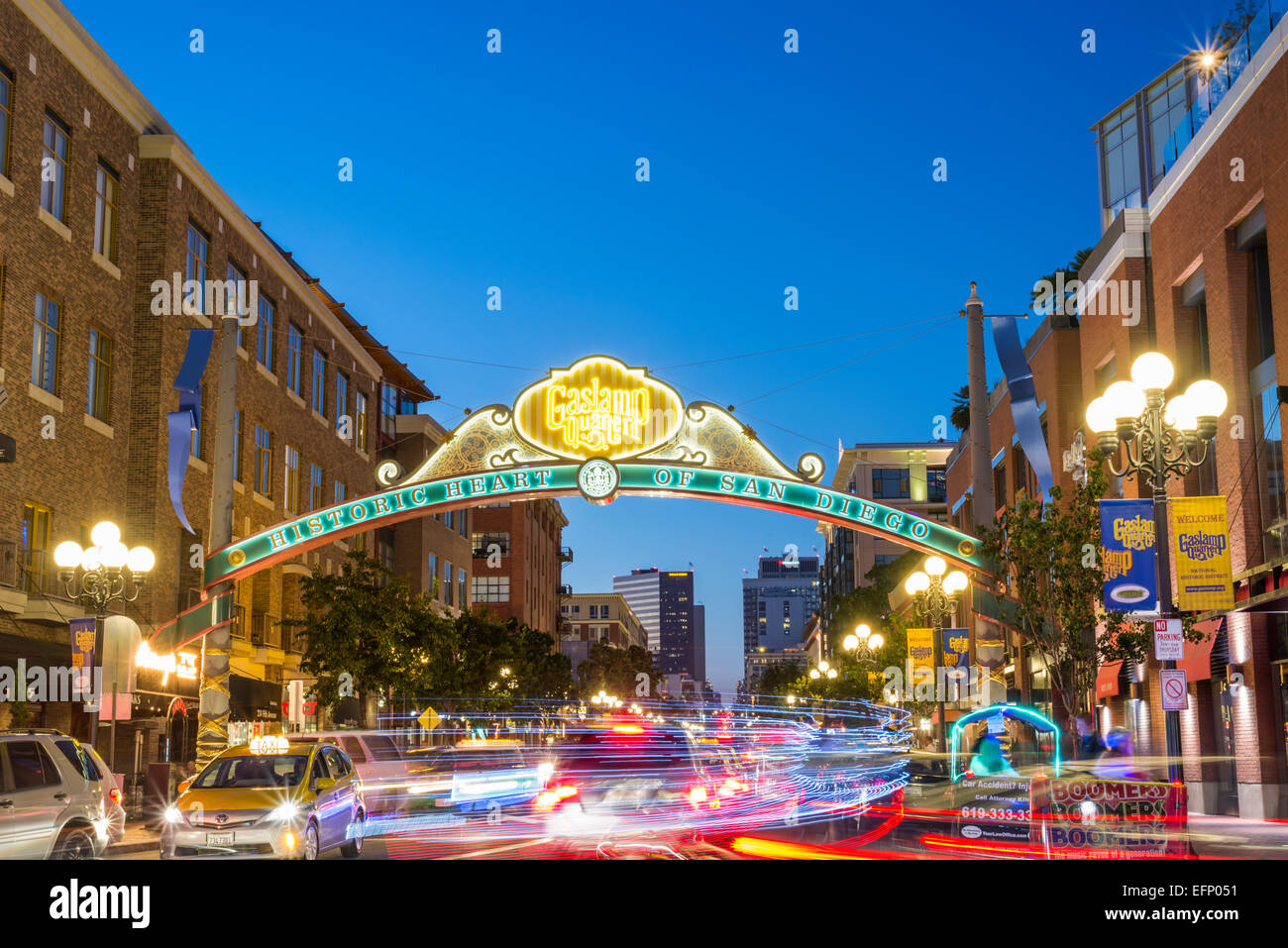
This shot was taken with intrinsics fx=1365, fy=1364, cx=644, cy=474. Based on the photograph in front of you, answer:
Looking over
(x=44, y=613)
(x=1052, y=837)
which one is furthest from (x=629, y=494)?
(x=1052, y=837)

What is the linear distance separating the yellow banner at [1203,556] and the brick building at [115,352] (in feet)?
71.0

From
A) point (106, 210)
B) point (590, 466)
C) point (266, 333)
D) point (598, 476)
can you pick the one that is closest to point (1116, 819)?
point (598, 476)

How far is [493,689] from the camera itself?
65.2 meters

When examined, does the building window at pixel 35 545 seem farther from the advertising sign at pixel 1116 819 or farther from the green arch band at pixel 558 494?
the advertising sign at pixel 1116 819

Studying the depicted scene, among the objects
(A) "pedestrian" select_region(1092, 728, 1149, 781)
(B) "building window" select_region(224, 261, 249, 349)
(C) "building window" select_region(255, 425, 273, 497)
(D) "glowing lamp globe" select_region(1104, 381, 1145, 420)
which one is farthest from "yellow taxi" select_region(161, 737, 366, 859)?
(C) "building window" select_region(255, 425, 273, 497)

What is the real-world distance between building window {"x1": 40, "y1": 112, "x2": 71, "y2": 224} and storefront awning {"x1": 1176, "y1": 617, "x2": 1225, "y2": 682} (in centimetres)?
2658

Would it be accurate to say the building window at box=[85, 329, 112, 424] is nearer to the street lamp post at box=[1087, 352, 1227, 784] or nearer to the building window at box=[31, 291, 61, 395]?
the building window at box=[31, 291, 61, 395]

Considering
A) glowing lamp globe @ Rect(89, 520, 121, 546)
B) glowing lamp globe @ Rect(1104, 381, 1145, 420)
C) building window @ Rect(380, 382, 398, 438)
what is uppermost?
building window @ Rect(380, 382, 398, 438)

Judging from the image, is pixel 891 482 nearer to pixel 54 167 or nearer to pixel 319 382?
pixel 319 382

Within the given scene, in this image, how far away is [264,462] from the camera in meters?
46.7

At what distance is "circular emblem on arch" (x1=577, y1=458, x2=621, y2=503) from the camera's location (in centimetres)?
2850

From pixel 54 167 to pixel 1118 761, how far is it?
84.4 feet
